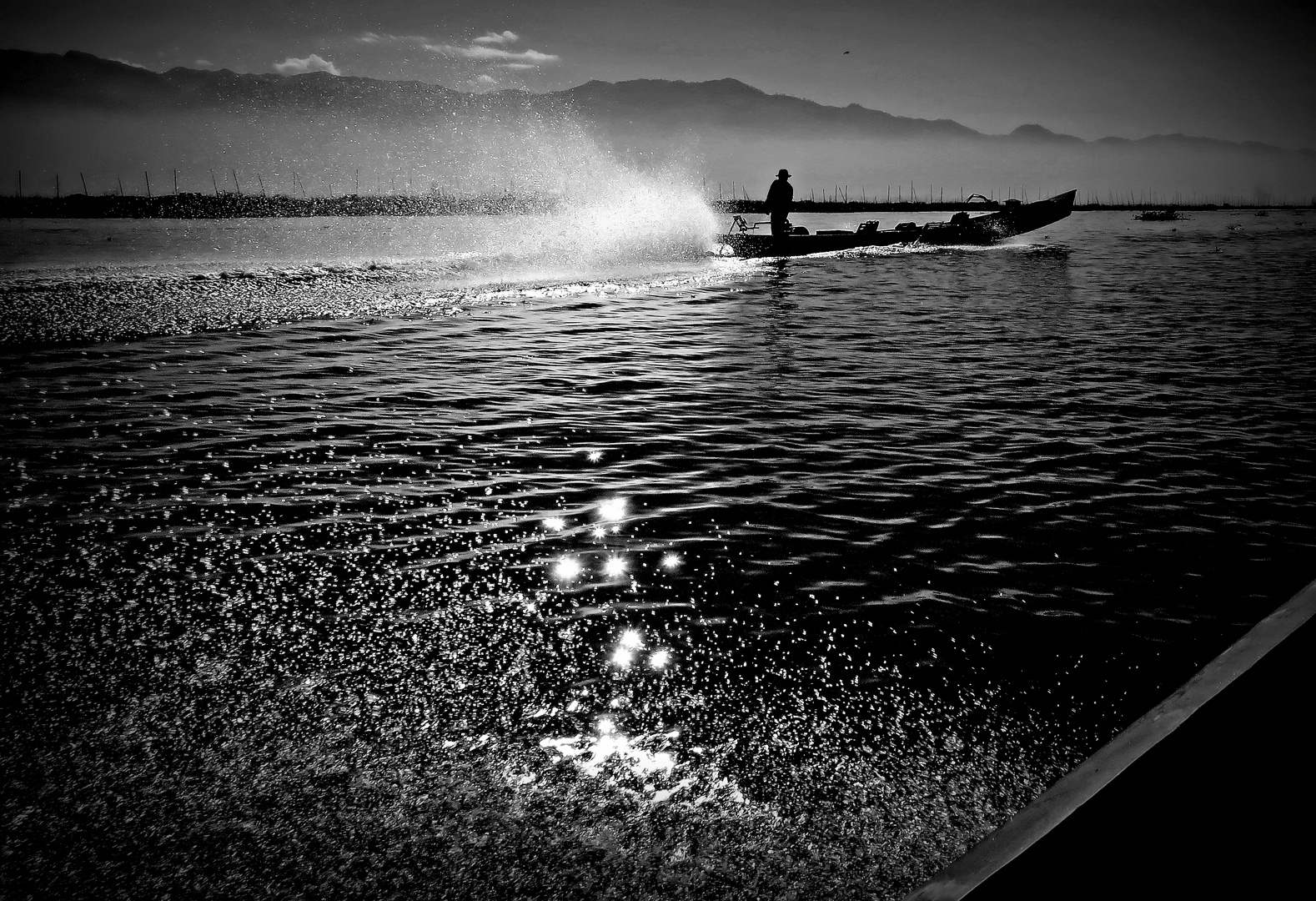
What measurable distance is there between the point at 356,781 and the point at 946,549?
4506mm

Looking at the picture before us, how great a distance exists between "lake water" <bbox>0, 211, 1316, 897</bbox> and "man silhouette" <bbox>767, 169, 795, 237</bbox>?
24981mm

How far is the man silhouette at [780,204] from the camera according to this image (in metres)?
37.2

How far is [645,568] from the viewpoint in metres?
5.79

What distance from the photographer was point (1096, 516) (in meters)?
6.69

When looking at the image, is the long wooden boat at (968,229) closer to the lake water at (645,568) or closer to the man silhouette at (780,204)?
the man silhouette at (780,204)

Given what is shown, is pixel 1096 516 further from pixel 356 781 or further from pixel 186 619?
pixel 186 619

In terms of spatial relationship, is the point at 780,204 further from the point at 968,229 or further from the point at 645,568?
the point at 645,568

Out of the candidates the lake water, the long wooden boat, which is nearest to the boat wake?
the lake water

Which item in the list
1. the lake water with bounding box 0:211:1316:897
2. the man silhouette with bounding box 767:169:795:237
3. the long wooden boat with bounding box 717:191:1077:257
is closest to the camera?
the lake water with bounding box 0:211:1316:897

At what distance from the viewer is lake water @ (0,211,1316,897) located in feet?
11.9

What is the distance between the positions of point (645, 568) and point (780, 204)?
35.0 m

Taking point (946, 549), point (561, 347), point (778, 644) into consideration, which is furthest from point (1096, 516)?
point (561, 347)

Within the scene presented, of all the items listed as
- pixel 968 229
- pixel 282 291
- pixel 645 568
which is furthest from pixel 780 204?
pixel 645 568

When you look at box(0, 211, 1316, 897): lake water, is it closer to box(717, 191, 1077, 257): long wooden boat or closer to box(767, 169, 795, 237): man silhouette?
box(767, 169, 795, 237): man silhouette
